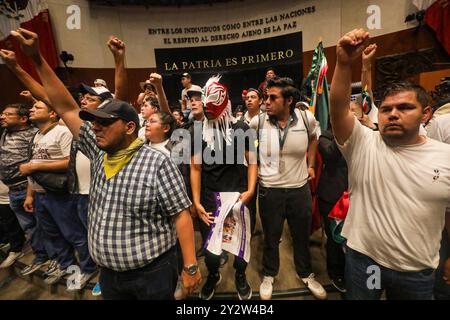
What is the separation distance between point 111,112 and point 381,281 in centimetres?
195

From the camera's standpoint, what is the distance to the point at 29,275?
281 cm

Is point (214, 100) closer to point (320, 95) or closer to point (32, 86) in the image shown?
point (32, 86)

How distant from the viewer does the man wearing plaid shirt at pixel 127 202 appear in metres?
1.33

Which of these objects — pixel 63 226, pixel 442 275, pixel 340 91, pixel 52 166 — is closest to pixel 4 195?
pixel 63 226

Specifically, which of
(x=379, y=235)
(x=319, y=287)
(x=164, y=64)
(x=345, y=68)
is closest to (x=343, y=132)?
(x=345, y=68)

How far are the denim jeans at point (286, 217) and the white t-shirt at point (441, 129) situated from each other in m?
1.13

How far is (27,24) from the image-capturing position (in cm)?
680

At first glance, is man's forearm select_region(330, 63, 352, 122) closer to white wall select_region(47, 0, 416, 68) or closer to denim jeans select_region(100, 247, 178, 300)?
denim jeans select_region(100, 247, 178, 300)

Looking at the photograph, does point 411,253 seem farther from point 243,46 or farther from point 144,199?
point 243,46

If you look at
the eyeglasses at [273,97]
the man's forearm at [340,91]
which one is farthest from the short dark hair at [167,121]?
the man's forearm at [340,91]

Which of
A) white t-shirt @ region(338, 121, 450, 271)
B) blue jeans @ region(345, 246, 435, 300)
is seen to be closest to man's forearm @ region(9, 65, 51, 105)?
white t-shirt @ region(338, 121, 450, 271)

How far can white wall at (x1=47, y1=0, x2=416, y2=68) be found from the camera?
6850mm

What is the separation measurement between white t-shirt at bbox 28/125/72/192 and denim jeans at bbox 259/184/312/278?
2.13m
